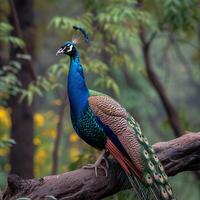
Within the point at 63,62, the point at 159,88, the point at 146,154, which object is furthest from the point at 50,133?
the point at 146,154

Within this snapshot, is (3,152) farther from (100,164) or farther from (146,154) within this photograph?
(146,154)

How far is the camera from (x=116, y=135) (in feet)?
12.4

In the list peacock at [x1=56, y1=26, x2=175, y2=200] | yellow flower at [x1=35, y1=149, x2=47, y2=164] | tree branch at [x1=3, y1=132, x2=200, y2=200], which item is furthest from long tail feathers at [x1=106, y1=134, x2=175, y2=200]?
yellow flower at [x1=35, y1=149, x2=47, y2=164]

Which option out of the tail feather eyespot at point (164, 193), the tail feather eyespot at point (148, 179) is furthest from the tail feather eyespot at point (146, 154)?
the tail feather eyespot at point (164, 193)

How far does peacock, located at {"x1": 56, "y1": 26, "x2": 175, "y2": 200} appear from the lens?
147 inches

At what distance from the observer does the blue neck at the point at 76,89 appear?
154 inches

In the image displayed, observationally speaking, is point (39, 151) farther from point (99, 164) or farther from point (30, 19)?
point (99, 164)

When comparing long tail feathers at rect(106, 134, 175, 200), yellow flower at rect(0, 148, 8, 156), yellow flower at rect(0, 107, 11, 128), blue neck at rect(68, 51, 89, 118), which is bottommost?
long tail feathers at rect(106, 134, 175, 200)

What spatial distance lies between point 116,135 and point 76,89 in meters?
0.41

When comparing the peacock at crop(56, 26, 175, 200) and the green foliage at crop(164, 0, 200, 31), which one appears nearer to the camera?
the peacock at crop(56, 26, 175, 200)

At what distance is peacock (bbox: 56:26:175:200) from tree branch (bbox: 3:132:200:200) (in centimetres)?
10

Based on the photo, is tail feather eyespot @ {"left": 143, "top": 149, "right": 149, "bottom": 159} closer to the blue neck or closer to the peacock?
the peacock

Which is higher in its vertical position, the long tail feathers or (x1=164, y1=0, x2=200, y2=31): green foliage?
(x1=164, y1=0, x2=200, y2=31): green foliage

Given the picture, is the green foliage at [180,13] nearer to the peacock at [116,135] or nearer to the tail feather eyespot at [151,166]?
the peacock at [116,135]
